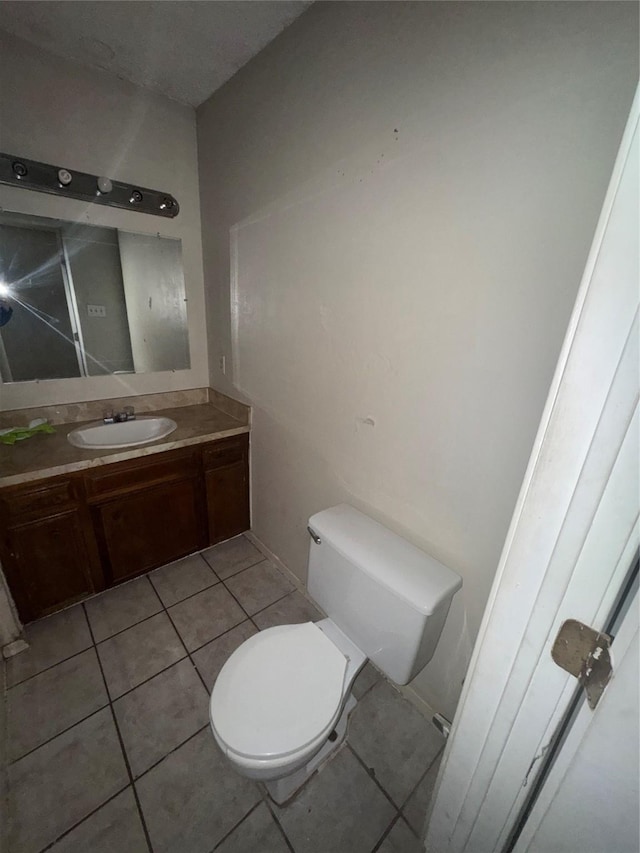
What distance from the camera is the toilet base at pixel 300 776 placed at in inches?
41.6

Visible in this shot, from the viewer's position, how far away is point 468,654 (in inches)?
43.9


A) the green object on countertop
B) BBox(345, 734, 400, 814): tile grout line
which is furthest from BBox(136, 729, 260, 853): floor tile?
the green object on countertop

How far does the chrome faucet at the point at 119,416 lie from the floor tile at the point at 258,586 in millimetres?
Answer: 1084

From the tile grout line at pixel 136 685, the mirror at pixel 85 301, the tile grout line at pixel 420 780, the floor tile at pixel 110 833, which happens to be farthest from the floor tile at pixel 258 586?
the mirror at pixel 85 301

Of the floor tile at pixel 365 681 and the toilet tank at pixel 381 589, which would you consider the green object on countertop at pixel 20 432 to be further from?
the floor tile at pixel 365 681

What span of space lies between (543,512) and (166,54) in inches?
85.8

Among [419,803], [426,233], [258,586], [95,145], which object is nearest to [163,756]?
[258,586]

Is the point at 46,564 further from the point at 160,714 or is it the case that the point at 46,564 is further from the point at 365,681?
the point at 365,681

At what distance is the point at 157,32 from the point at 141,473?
1.82 meters

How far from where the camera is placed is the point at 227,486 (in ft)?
6.44

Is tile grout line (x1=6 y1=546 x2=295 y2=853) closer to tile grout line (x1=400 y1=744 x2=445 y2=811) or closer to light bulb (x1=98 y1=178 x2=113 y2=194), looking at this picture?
tile grout line (x1=400 y1=744 x2=445 y2=811)

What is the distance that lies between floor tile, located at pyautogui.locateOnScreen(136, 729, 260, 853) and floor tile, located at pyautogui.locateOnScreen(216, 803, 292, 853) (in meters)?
0.02

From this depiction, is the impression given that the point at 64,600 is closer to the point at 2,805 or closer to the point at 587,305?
the point at 2,805

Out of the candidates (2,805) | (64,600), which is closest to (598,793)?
(2,805)
